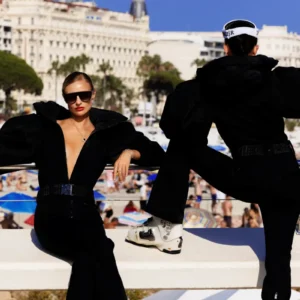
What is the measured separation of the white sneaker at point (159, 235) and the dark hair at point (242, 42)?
63cm

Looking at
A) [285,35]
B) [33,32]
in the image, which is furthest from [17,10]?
[285,35]

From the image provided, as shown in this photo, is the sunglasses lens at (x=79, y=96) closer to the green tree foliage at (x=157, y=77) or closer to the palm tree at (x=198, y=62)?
the green tree foliage at (x=157, y=77)

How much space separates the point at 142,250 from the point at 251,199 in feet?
1.40

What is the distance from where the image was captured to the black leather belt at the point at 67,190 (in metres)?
3.35

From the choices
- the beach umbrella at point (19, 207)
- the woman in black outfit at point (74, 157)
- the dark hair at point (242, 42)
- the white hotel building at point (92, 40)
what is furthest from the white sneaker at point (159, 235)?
the white hotel building at point (92, 40)

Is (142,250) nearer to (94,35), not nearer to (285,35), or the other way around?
(94,35)

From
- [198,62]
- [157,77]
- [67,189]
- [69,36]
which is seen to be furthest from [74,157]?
[198,62]

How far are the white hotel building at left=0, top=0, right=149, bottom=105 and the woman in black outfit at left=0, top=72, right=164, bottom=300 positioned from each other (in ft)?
273

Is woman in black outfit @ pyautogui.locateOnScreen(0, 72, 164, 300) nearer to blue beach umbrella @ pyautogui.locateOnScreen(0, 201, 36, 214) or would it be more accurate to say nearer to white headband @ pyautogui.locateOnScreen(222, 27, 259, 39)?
white headband @ pyautogui.locateOnScreen(222, 27, 259, 39)

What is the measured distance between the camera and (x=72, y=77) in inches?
135

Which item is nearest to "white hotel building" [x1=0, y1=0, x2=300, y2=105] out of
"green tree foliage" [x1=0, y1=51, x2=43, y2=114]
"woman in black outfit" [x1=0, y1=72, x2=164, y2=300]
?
"green tree foliage" [x1=0, y1=51, x2=43, y2=114]

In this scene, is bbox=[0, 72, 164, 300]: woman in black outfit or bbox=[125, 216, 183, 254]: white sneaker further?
bbox=[125, 216, 183, 254]: white sneaker

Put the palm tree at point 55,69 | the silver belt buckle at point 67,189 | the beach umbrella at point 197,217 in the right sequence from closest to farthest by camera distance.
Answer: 1. the silver belt buckle at point 67,189
2. the beach umbrella at point 197,217
3. the palm tree at point 55,69

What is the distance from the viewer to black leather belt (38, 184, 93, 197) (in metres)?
3.35
